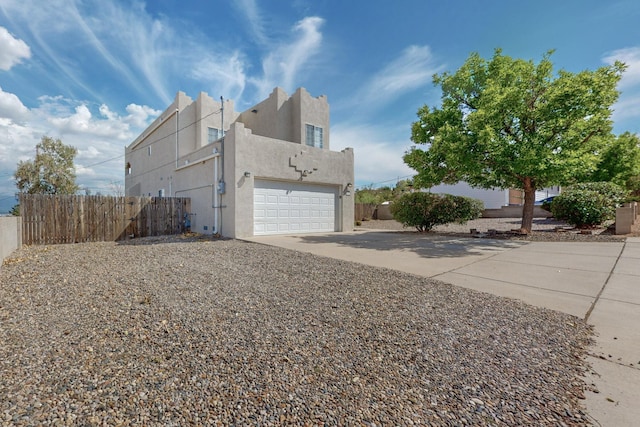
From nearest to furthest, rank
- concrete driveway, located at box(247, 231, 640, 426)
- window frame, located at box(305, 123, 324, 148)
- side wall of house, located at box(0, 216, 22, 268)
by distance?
concrete driveway, located at box(247, 231, 640, 426) < side wall of house, located at box(0, 216, 22, 268) < window frame, located at box(305, 123, 324, 148)

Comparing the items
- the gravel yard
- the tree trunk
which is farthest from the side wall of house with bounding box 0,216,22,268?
the tree trunk

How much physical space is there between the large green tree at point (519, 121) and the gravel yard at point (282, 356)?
6084 mm

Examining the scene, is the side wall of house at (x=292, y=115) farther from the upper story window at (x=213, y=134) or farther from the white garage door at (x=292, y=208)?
the white garage door at (x=292, y=208)

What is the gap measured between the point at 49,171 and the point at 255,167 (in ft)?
78.3

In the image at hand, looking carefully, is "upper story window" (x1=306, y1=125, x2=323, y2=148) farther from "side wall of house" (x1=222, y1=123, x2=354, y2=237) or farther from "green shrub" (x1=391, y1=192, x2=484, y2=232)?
"green shrub" (x1=391, y1=192, x2=484, y2=232)

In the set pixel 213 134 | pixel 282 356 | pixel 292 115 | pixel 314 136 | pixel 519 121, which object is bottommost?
pixel 282 356

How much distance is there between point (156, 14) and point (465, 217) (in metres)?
12.8

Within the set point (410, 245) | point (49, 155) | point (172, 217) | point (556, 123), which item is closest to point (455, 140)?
point (556, 123)

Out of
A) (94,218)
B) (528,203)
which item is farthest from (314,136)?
(94,218)

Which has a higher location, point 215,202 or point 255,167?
point 255,167

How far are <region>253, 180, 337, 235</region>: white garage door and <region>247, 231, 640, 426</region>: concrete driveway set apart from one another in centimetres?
368

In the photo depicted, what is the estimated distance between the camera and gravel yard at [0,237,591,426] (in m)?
1.71

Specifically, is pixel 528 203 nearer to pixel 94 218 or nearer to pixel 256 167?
pixel 256 167

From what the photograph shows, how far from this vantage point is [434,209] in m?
11.8
